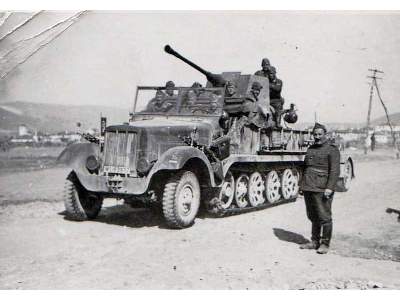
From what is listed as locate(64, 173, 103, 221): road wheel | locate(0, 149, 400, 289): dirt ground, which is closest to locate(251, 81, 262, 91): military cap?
locate(0, 149, 400, 289): dirt ground

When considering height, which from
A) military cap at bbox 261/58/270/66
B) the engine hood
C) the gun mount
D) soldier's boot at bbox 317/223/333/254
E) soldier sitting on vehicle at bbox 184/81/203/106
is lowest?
soldier's boot at bbox 317/223/333/254

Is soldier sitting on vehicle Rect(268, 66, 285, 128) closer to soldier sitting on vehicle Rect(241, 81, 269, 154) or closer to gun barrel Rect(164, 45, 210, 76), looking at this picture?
soldier sitting on vehicle Rect(241, 81, 269, 154)

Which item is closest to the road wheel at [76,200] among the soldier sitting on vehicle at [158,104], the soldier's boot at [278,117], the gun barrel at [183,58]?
the soldier sitting on vehicle at [158,104]

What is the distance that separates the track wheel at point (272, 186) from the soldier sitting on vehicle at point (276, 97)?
1194 mm

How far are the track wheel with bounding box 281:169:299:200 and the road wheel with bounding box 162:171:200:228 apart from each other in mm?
3363

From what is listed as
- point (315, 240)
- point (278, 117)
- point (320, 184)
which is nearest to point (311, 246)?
point (315, 240)

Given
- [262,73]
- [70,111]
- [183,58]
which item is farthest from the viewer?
[70,111]

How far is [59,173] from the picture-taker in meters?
16.6

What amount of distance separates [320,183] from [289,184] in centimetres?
474

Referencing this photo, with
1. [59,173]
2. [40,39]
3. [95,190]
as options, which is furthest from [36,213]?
[59,173]

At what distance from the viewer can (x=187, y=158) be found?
7.40 m

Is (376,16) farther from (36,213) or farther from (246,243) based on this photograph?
(36,213)

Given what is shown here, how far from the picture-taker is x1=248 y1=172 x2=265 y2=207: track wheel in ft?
31.7

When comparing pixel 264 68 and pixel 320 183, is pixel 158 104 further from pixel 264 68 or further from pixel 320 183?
pixel 320 183
